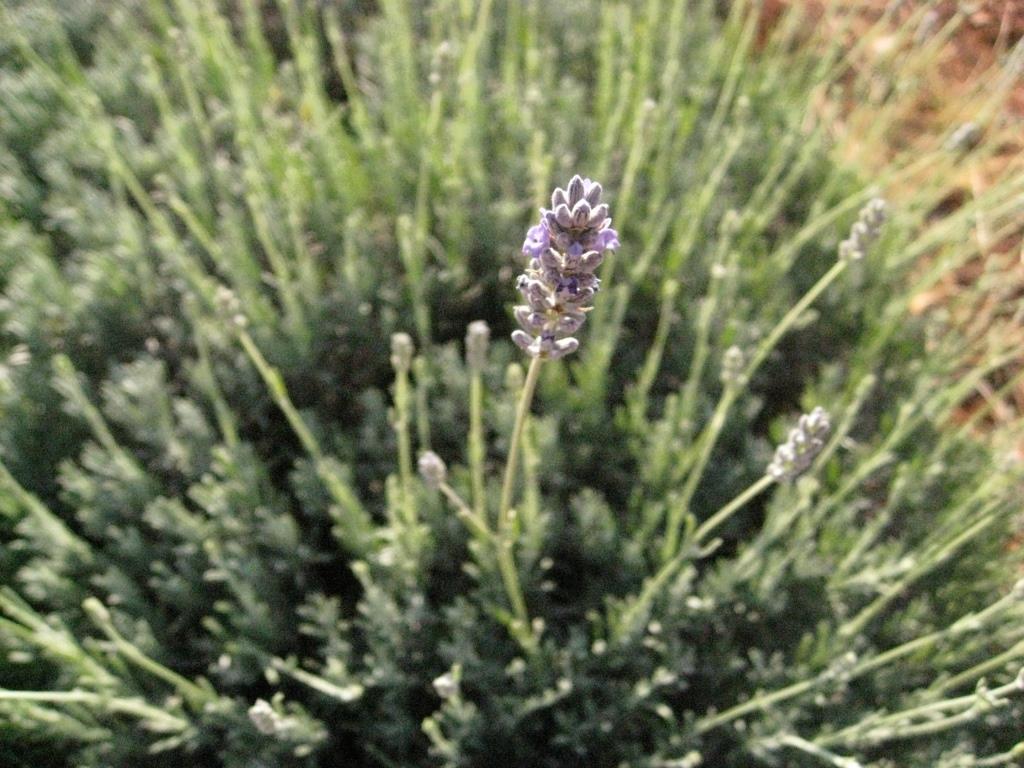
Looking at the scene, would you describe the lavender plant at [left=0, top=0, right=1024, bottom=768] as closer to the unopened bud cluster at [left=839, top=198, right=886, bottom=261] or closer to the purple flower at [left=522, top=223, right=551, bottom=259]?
the unopened bud cluster at [left=839, top=198, right=886, bottom=261]

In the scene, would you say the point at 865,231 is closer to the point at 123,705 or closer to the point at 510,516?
the point at 510,516

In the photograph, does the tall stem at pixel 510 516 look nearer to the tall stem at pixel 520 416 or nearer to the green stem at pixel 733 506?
the tall stem at pixel 520 416

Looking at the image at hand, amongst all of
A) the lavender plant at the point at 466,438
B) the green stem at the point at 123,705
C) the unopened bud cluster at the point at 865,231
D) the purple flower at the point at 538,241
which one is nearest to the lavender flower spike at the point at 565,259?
the purple flower at the point at 538,241

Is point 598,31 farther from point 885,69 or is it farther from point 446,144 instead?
point 885,69

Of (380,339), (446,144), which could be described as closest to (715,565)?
(380,339)

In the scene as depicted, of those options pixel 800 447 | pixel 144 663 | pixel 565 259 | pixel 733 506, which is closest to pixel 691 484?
pixel 733 506

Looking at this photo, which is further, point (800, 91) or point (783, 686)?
point (800, 91)

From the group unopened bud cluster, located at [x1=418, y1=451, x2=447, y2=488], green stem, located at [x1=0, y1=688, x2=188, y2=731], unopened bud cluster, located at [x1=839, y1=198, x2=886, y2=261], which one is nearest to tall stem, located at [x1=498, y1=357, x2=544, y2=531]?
unopened bud cluster, located at [x1=418, y1=451, x2=447, y2=488]
